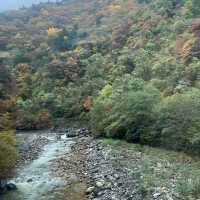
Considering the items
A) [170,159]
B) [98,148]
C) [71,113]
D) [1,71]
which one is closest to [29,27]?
[1,71]

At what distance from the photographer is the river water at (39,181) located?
102 feet

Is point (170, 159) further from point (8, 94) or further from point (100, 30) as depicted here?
point (100, 30)

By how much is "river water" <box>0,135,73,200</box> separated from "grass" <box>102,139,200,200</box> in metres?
6.26

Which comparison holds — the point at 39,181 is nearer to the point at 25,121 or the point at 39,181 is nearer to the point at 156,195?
the point at 156,195

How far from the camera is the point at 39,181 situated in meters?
35.1

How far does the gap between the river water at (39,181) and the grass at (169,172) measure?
626 cm

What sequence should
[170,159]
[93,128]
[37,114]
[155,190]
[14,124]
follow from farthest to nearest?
[37,114] → [14,124] → [93,128] → [170,159] → [155,190]

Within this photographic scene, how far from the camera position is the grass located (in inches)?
1097

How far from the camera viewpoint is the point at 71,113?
71562mm

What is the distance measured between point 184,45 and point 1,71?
32.8m

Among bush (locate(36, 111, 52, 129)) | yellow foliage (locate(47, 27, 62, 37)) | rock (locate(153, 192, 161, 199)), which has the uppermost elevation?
yellow foliage (locate(47, 27, 62, 37))

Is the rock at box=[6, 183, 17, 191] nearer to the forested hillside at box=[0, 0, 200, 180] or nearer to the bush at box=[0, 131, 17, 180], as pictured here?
the bush at box=[0, 131, 17, 180]

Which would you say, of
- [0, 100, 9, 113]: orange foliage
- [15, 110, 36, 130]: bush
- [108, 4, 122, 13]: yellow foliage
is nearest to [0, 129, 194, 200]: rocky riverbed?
[0, 100, 9, 113]: orange foliage

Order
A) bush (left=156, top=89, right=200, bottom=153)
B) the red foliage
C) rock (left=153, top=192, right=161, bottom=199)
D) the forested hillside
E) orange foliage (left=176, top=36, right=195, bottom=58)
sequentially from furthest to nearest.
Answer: the red foliage < orange foliage (left=176, top=36, right=195, bottom=58) < the forested hillside < bush (left=156, top=89, right=200, bottom=153) < rock (left=153, top=192, right=161, bottom=199)
